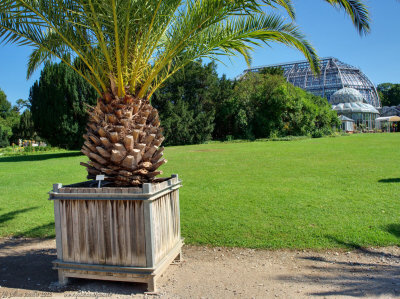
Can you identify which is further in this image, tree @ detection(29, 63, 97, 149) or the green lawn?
tree @ detection(29, 63, 97, 149)

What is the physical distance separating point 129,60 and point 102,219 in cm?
216

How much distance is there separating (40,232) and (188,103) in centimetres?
2799

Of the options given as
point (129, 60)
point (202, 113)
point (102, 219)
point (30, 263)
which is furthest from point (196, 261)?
point (202, 113)

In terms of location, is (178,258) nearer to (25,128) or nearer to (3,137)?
(3,137)

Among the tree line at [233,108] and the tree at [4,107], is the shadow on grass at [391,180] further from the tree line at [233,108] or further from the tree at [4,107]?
the tree at [4,107]

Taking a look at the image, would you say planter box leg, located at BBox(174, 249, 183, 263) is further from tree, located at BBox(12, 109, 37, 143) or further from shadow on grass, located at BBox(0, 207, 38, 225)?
tree, located at BBox(12, 109, 37, 143)

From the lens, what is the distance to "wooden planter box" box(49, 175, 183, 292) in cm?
335

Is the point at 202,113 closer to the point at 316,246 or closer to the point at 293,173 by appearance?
the point at 293,173

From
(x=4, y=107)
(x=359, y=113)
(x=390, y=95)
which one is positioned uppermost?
(x=390, y=95)

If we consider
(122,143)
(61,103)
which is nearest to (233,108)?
(61,103)

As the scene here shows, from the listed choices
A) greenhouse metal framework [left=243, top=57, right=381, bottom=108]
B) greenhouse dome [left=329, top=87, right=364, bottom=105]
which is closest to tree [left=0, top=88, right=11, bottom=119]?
greenhouse metal framework [left=243, top=57, right=381, bottom=108]

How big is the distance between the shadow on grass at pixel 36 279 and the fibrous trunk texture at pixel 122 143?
1191 mm

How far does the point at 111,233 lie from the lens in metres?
3.44

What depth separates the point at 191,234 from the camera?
5.38 m
